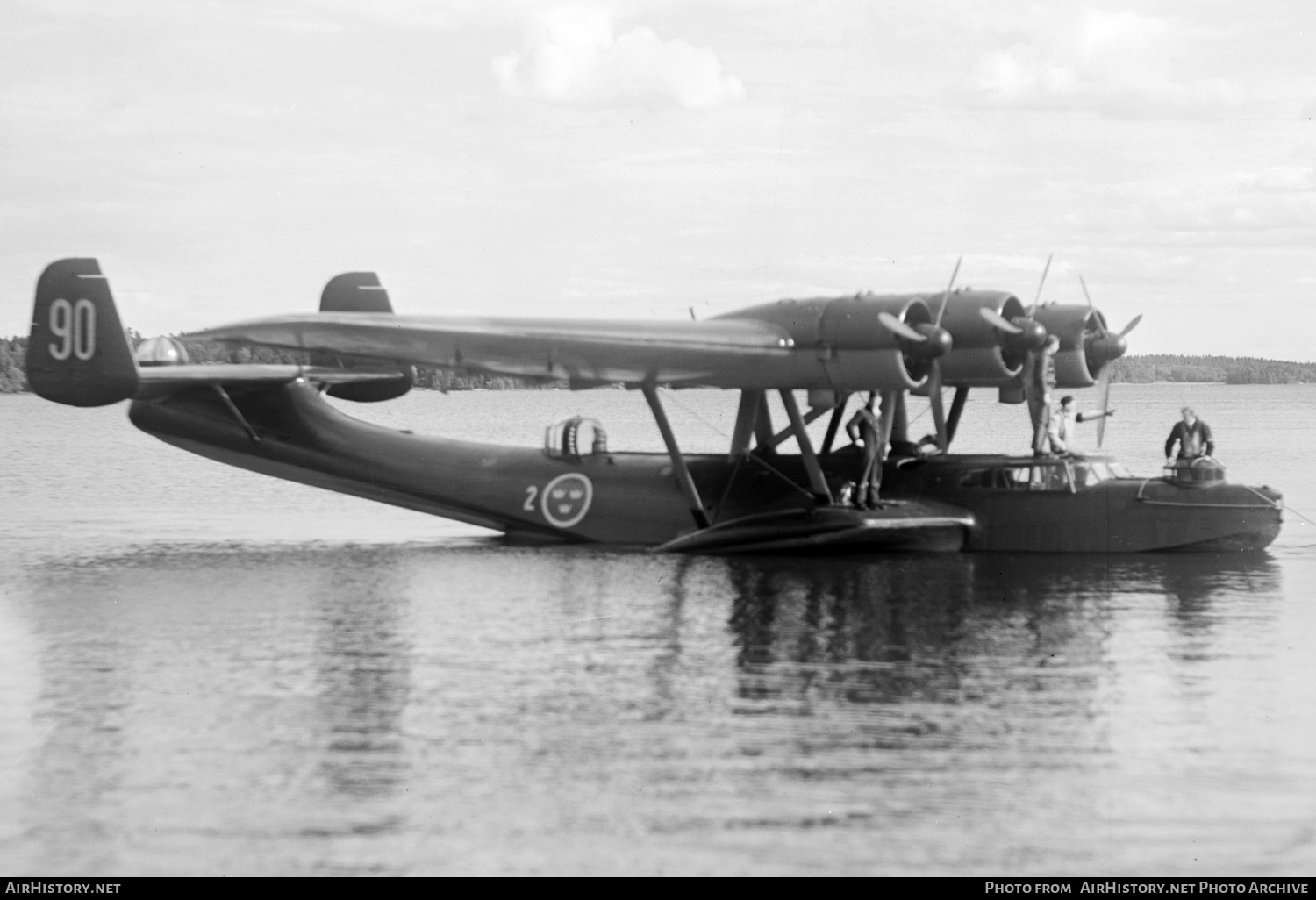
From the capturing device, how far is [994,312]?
21.8 m

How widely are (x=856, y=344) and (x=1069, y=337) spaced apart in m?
4.44

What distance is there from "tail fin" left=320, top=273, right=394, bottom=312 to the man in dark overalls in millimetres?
9322

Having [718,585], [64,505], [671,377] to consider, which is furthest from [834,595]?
[64,505]

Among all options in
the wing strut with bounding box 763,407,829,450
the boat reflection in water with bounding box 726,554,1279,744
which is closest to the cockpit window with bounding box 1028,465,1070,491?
the boat reflection in water with bounding box 726,554,1279,744

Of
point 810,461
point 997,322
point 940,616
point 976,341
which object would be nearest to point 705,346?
point 810,461

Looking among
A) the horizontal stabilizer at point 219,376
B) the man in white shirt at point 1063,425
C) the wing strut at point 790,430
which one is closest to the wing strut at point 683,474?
the wing strut at point 790,430

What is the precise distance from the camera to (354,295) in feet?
86.5

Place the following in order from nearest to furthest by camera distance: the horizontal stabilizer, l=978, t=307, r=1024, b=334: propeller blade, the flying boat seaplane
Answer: the flying boat seaplane < l=978, t=307, r=1024, b=334: propeller blade < the horizontal stabilizer

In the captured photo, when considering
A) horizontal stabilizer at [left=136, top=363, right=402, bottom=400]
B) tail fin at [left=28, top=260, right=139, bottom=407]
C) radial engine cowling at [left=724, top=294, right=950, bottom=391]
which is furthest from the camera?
horizontal stabilizer at [left=136, top=363, right=402, bottom=400]

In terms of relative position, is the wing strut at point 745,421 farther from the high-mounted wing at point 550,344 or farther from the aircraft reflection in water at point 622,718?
the aircraft reflection in water at point 622,718

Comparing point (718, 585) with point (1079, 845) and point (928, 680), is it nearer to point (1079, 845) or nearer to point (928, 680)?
point (928, 680)

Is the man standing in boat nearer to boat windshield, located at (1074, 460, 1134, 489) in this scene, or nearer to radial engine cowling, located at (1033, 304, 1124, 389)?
boat windshield, located at (1074, 460, 1134, 489)

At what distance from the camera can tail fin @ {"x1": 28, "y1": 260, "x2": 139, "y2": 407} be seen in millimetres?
22188

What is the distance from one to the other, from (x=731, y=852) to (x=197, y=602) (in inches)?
441
